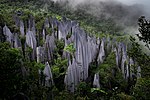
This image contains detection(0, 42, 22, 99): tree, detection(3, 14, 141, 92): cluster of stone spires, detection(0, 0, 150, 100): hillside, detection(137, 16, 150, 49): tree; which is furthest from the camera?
detection(3, 14, 141, 92): cluster of stone spires

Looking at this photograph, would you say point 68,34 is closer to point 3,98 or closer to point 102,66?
point 102,66

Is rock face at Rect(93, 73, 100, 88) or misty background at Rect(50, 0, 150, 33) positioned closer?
rock face at Rect(93, 73, 100, 88)

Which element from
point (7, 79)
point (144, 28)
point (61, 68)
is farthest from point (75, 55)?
point (144, 28)

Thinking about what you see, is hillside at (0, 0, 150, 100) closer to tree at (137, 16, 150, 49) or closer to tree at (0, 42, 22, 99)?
tree at (0, 42, 22, 99)

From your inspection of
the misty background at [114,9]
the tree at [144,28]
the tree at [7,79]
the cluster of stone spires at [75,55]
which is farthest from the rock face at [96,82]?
the misty background at [114,9]

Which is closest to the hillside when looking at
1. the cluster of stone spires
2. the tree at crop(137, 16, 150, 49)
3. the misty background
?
the cluster of stone spires

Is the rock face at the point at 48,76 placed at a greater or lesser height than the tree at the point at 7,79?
lesser

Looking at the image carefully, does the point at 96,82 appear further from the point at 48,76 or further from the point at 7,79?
the point at 7,79

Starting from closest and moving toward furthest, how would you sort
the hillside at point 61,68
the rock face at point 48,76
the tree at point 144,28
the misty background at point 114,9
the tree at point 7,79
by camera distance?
the tree at point 144,28
the tree at point 7,79
the hillside at point 61,68
the rock face at point 48,76
the misty background at point 114,9

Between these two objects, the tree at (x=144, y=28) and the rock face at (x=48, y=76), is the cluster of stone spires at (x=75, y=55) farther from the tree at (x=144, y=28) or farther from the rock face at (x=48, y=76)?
the tree at (x=144, y=28)

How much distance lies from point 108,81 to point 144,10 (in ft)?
448

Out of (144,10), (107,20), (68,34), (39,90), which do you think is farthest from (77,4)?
(39,90)

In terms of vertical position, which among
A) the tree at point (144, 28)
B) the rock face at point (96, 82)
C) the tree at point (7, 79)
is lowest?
the rock face at point (96, 82)

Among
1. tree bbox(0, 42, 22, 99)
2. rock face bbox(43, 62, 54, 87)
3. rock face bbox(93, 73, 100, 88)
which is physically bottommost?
rock face bbox(93, 73, 100, 88)
